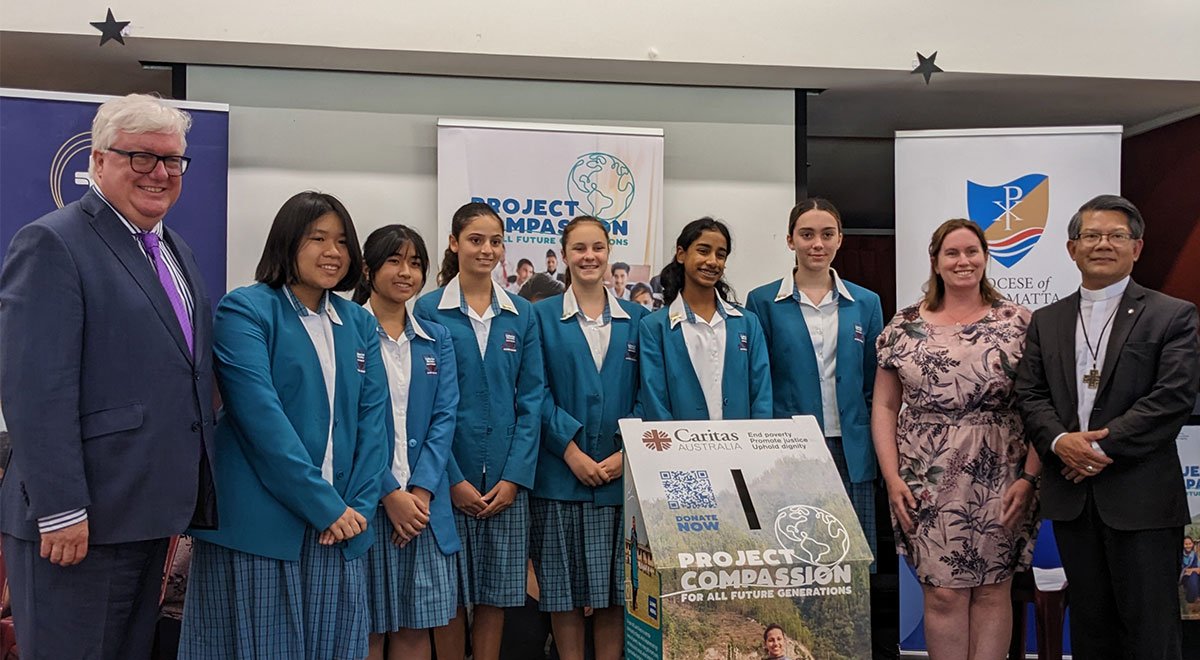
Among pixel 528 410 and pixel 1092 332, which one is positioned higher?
pixel 1092 332

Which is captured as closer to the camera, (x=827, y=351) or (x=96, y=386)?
(x=96, y=386)

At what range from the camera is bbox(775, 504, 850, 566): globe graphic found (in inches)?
106

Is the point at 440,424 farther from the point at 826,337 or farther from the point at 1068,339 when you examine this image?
the point at 1068,339

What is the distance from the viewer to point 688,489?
2.79 metres

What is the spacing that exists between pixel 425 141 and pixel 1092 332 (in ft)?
10.2

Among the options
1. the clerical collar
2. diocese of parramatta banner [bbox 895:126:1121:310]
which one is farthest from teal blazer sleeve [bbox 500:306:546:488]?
diocese of parramatta banner [bbox 895:126:1121:310]

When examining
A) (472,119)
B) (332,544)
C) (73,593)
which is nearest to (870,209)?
(472,119)

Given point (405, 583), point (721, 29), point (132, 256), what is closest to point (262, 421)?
point (132, 256)

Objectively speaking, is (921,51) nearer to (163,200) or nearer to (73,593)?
(163,200)

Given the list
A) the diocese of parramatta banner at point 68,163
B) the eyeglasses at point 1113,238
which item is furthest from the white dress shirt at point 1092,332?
the diocese of parramatta banner at point 68,163

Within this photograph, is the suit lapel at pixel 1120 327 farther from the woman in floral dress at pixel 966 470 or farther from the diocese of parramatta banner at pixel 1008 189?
the diocese of parramatta banner at pixel 1008 189

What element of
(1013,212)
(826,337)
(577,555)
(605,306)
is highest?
(1013,212)

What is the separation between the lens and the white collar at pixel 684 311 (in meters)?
3.48

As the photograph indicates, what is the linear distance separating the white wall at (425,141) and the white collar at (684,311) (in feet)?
4.80
